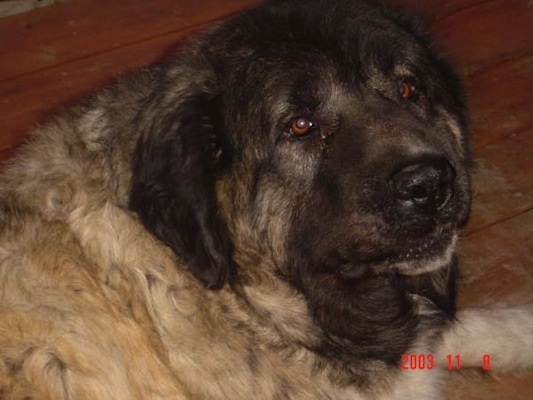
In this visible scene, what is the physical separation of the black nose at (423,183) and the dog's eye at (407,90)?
11.3 inches

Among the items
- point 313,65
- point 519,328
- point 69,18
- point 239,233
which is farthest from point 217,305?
point 69,18

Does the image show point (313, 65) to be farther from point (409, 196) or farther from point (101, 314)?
point (101, 314)

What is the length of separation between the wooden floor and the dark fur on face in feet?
2.70

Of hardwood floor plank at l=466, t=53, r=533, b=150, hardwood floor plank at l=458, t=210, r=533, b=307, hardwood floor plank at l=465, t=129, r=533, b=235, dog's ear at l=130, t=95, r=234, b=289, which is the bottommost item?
hardwood floor plank at l=458, t=210, r=533, b=307

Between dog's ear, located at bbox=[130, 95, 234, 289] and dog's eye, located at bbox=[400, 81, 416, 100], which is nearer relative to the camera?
dog's ear, located at bbox=[130, 95, 234, 289]

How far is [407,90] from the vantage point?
6.97 feet

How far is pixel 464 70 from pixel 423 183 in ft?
6.31

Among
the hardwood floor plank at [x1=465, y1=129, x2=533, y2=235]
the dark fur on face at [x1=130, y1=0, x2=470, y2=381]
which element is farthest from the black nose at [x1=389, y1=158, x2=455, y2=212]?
the hardwood floor plank at [x1=465, y1=129, x2=533, y2=235]

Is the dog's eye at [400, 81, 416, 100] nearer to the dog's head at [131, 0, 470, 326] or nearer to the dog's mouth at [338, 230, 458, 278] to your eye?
the dog's head at [131, 0, 470, 326]

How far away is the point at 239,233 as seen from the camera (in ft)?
6.72

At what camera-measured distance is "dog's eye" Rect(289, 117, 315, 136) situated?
2.00 m

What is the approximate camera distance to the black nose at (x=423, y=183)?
1842 millimetres

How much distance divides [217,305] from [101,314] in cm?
28
